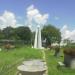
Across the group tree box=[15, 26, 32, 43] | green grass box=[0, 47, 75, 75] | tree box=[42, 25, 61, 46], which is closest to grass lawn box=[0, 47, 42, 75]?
green grass box=[0, 47, 75, 75]

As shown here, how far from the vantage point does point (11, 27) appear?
115 m

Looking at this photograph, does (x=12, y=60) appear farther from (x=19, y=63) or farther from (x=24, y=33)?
(x=24, y=33)

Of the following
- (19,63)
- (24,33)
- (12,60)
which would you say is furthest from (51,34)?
(19,63)

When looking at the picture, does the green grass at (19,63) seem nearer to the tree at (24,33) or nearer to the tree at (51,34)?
the tree at (51,34)

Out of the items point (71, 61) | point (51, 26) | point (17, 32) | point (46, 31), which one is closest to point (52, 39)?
point (46, 31)

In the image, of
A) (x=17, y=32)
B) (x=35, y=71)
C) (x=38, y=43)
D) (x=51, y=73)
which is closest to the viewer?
(x=35, y=71)

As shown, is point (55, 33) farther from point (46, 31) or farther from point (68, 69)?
point (68, 69)

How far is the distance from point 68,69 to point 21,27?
92.4 meters

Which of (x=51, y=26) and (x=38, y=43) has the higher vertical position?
(x=51, y=26)

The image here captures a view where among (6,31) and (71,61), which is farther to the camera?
(6,31)

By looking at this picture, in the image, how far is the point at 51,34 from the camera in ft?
315

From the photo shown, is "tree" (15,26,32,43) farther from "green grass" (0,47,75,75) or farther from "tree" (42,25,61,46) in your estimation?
"green grass" (0,47,75,75)

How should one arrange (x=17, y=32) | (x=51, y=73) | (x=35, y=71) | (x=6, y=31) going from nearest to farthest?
(x=35, y=71), (x=51, y=73), (x=17, y=32), (x=6, y=31)

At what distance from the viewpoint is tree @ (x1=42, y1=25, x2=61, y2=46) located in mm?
89125
